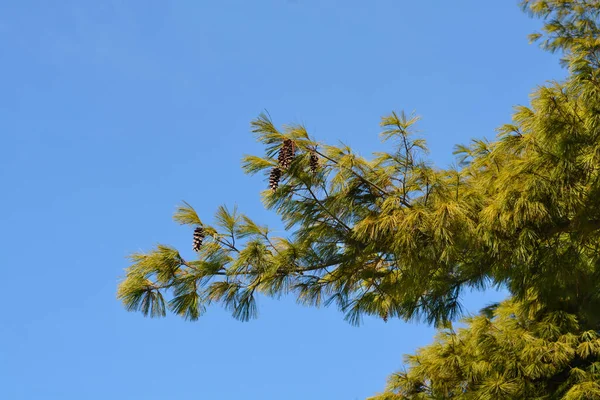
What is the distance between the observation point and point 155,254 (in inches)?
167

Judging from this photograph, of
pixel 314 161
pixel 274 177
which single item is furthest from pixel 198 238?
pixel 314 161

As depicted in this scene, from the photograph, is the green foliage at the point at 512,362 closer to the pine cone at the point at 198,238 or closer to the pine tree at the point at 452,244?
the pine tree at the point at 452,244

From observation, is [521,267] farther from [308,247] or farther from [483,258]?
[308,247]

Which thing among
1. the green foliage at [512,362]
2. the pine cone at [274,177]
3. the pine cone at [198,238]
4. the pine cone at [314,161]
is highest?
the pine cone at [314,161]

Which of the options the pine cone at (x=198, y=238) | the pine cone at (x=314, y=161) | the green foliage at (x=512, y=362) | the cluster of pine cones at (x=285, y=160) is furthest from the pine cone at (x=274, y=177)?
the green foliage at (x=512, y=362)

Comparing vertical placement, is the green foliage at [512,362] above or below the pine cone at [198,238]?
below

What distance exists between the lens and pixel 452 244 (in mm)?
3912

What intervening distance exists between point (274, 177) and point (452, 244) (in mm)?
1028

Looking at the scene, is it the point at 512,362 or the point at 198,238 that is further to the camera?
the point at 512,362

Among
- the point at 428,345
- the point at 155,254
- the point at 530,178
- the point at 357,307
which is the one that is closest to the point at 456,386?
the point at 428,345

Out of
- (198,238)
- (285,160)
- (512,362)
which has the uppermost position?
(285,160)

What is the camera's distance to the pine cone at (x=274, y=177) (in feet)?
13.3

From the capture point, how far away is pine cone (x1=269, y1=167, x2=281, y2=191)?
4039 mm

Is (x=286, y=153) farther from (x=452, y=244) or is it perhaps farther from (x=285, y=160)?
(x=452, y=244)
